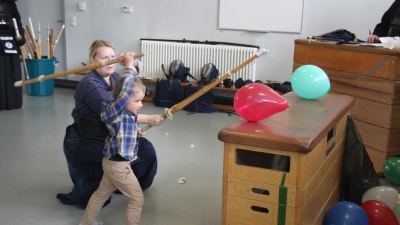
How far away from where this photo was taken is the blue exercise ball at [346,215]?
255 cm

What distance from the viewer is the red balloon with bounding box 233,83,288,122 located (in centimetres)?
229

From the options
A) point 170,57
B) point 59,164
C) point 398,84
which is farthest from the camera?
point 170,57

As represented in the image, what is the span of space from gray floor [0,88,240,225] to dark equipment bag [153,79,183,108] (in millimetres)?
493

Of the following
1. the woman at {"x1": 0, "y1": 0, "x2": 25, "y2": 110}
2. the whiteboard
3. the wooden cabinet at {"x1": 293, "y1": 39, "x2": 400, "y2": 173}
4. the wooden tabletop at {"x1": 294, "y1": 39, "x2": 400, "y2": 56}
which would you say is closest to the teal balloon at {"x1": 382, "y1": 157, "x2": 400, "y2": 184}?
the wooden cabinet at {"x1": 293, "y1": 39, "x2": 400, "y2": 173}

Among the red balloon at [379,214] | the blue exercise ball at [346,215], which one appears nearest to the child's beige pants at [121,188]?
the blue exercise ball at [346,215]

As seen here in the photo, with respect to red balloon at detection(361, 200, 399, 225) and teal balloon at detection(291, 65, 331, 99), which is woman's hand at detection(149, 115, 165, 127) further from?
red balloon at detection(361, 200, 399, 225)

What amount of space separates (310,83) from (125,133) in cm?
122

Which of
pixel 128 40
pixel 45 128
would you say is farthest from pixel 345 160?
pixel 128 40

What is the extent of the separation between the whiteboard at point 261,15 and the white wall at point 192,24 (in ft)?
0.26

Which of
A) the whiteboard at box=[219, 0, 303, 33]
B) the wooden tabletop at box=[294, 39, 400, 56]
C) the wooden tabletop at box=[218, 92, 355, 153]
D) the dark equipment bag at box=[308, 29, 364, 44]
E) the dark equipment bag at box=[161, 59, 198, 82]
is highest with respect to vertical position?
the whiteboard at box=[219, 0, 303, 33]

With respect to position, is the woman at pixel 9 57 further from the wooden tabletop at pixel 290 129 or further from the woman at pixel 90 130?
the wooden tabletop at pixel 290 129

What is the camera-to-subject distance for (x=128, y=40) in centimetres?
740

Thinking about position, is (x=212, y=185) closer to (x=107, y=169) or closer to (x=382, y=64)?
(x=107, y=169)

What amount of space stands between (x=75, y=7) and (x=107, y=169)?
5.75m
